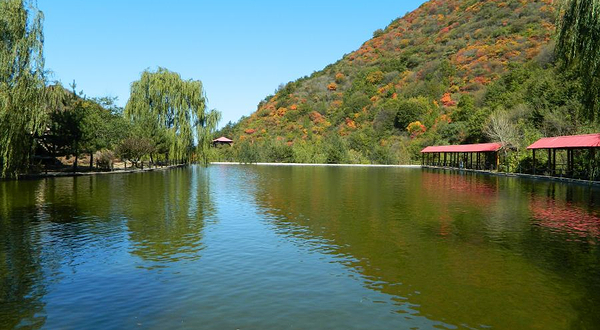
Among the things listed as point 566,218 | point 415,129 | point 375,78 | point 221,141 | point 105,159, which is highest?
point 375,78

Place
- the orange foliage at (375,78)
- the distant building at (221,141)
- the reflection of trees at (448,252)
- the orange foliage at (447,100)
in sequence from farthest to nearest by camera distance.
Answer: the orange foliage at (375,78) < the distant building at (221,141) < the orange foliage at (447,100) < the reflection of trees at (448,252)

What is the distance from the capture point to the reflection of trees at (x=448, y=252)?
738 centimetres

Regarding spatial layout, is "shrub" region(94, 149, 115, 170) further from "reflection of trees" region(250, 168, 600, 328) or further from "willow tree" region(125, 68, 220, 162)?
"reflection of trees" region(250, 168, 600, 328)

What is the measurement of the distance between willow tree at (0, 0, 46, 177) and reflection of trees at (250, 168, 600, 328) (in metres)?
13.1

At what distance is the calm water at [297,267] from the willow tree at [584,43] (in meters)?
4.76

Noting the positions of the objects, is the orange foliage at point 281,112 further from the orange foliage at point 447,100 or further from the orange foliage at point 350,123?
the orange foliage at point 447,100

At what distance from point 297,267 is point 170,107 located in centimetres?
4296

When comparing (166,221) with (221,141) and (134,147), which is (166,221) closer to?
(134,147)

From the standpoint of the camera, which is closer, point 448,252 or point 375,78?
point 448,252

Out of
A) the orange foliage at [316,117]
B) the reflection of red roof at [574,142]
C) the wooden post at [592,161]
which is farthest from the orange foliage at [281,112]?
the wooden post at [592,161]

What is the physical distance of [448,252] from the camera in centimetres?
1108

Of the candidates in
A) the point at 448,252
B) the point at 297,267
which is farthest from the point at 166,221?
the point at 448,252

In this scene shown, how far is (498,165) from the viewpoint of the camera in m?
44.7

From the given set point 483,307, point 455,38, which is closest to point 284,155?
point 455,38
